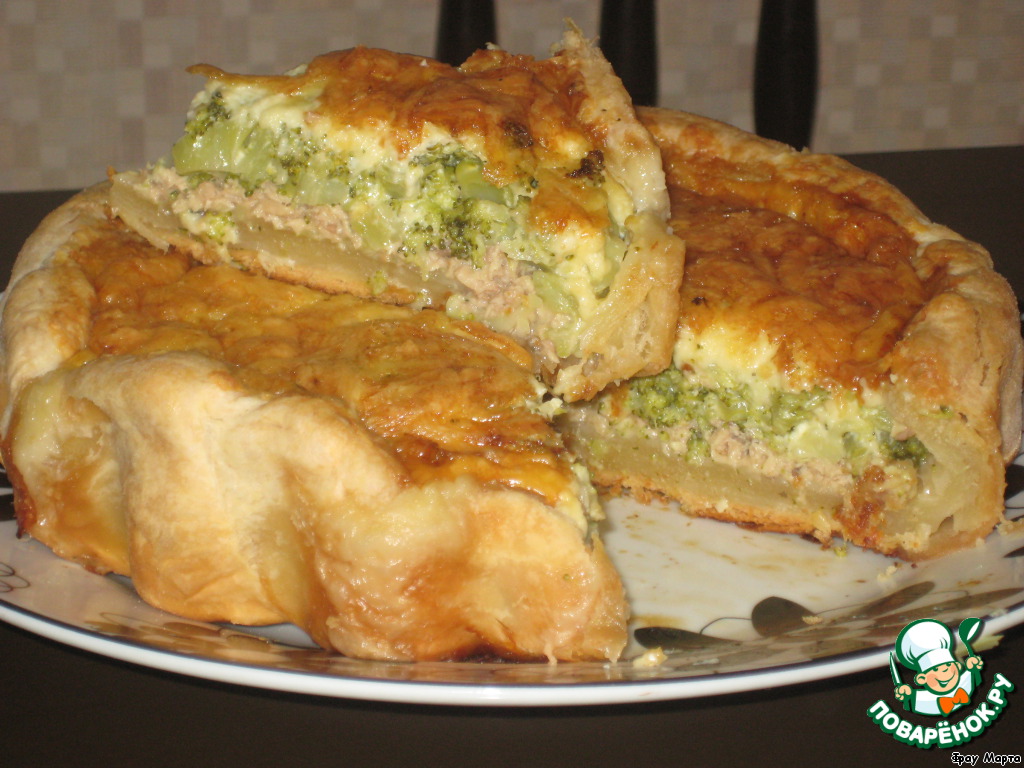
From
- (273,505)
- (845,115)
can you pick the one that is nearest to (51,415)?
(273,505)

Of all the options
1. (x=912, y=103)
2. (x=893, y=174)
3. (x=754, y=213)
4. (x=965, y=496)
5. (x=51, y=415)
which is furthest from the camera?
(x=912, y=103)

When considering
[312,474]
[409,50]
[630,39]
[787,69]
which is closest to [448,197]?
[312,474]

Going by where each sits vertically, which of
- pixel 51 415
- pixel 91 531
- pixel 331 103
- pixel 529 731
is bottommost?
pixel 529 731

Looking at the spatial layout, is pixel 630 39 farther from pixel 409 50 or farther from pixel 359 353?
pixel 359 353

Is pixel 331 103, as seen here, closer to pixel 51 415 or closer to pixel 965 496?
pixel 51 415

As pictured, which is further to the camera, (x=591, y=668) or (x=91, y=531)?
(x=91, y=531)

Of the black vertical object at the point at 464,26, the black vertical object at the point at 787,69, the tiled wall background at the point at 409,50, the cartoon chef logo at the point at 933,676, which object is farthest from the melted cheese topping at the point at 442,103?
the tiled wall background at the point at 409,50

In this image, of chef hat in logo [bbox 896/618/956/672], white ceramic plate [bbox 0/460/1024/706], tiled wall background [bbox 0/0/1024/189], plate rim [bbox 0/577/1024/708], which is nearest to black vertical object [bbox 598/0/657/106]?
tiled wall background [bbox 0/0/1024/189]
